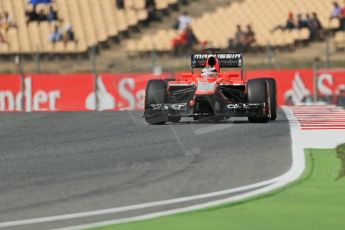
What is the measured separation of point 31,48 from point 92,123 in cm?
1260

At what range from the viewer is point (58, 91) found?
893 inches

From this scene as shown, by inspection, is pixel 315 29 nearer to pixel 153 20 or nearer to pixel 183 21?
pixel 183 21

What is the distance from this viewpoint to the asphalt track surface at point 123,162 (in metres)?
7.41

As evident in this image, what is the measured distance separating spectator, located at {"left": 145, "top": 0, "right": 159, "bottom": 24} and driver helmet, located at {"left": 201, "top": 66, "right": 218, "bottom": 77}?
14.9 metres

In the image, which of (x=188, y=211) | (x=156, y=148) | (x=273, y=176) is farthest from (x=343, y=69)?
(x=188, y=211)

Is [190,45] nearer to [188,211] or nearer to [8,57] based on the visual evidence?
[8,57]

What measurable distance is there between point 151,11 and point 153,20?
0.35 metres

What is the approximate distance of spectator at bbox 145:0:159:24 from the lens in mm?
28953

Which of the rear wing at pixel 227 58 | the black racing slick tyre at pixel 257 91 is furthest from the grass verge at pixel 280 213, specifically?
the rear wing at pixel 227 58

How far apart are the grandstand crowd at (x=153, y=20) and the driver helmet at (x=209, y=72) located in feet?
36.6

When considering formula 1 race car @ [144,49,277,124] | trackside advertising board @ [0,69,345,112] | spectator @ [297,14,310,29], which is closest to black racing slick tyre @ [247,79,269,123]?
formula 1 race car @ [144,49,277,124]

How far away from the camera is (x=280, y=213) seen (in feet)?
22.2

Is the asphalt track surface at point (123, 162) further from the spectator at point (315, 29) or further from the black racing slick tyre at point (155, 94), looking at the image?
the spectator at point (315, 29)

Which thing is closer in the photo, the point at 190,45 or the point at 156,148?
the point at 156,148
